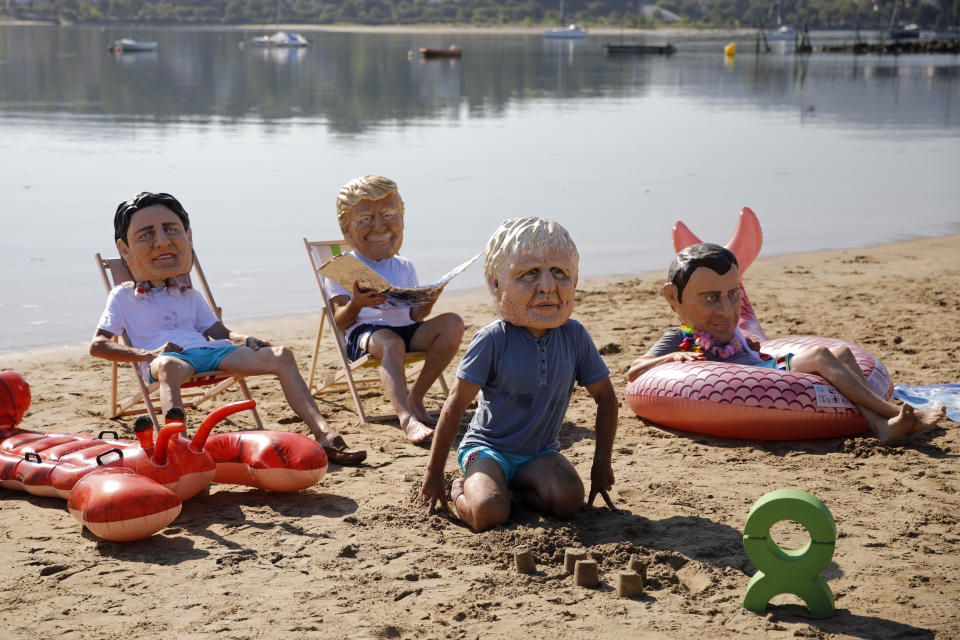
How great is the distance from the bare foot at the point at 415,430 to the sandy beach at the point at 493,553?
9 cm

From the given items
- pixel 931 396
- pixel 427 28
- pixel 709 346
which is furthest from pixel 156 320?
pixel 427 28

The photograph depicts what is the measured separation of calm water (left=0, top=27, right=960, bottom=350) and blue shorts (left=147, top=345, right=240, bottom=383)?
2.76m

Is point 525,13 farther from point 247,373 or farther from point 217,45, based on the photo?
point 247,373

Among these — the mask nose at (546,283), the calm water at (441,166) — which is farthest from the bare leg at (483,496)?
the calm water at (441,166)

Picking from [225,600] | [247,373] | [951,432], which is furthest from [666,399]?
[225,600]

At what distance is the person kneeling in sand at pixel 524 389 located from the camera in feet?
14.5

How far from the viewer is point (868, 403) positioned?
5562 mm

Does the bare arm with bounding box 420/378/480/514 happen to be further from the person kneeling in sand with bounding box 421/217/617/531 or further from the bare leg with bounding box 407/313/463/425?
the bare leg with bounding box 407/313/463/425

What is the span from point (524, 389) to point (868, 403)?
219 cm

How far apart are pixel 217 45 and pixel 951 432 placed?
72.6 m

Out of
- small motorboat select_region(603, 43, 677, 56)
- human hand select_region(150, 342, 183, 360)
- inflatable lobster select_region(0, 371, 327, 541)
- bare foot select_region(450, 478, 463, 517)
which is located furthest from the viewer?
small motorboat select_region(603, 43, 677, 56)

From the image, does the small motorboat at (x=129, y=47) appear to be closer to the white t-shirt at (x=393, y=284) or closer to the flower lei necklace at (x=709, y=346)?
the white t-shirt at (x=393, y=284)

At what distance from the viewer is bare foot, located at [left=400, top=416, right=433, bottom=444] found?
570 cm

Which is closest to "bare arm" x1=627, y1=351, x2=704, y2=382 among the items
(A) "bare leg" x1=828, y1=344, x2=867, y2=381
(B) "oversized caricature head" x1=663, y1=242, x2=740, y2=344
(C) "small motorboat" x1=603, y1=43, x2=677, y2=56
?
(B) "oversized caricature head" x1=663, y1=242, x2=740, y2=344
